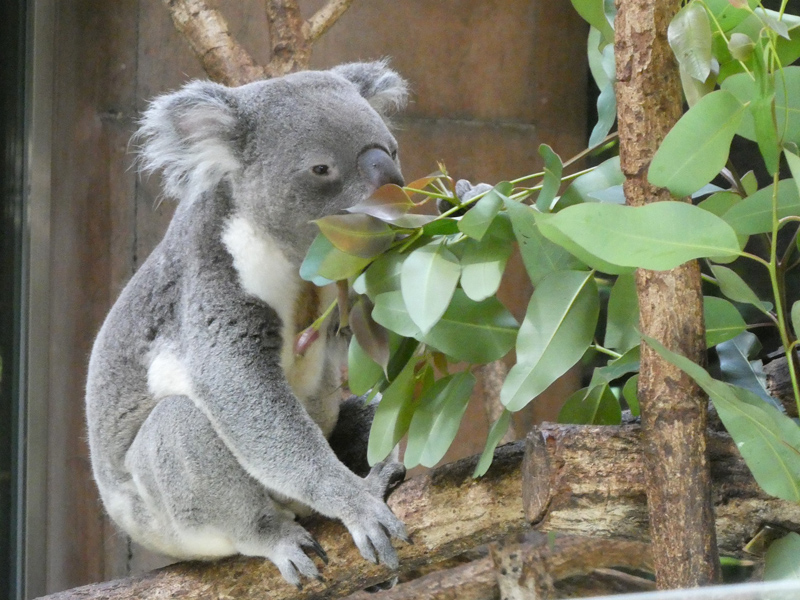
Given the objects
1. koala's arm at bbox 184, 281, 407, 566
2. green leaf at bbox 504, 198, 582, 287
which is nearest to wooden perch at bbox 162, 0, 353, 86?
koala's arm at bbox 184, 281, 407, 566

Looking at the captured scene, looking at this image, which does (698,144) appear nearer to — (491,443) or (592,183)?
(592,183)

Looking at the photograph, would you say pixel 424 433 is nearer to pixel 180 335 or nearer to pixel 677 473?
pixel 677 473

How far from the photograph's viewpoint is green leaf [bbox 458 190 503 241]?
1457 millimetres

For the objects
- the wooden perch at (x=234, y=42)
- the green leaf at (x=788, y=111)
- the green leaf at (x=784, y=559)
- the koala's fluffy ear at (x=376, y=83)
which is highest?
the wooden perch at (x=234, y=42)

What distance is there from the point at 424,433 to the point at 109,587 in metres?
1.05

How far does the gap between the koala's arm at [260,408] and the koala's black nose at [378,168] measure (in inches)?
16.9

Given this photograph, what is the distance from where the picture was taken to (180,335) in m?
2.21

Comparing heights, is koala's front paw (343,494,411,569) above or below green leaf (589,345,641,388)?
below

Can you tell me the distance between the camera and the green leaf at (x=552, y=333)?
1411 millimetres

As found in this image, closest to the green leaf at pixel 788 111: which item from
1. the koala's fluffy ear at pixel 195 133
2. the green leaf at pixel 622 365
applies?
the green leaf at pixel 622 365

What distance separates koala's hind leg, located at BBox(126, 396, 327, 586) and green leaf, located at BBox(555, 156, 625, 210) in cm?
98

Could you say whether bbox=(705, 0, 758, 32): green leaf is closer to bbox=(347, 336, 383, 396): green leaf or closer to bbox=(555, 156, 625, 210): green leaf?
bbox=(555, 156, 625, 210): green leaf

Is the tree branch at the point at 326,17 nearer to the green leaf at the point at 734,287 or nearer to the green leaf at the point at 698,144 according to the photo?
the green leaf at the point at 734,287

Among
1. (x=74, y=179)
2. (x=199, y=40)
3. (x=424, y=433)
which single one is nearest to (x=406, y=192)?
(x=424, y=433)
